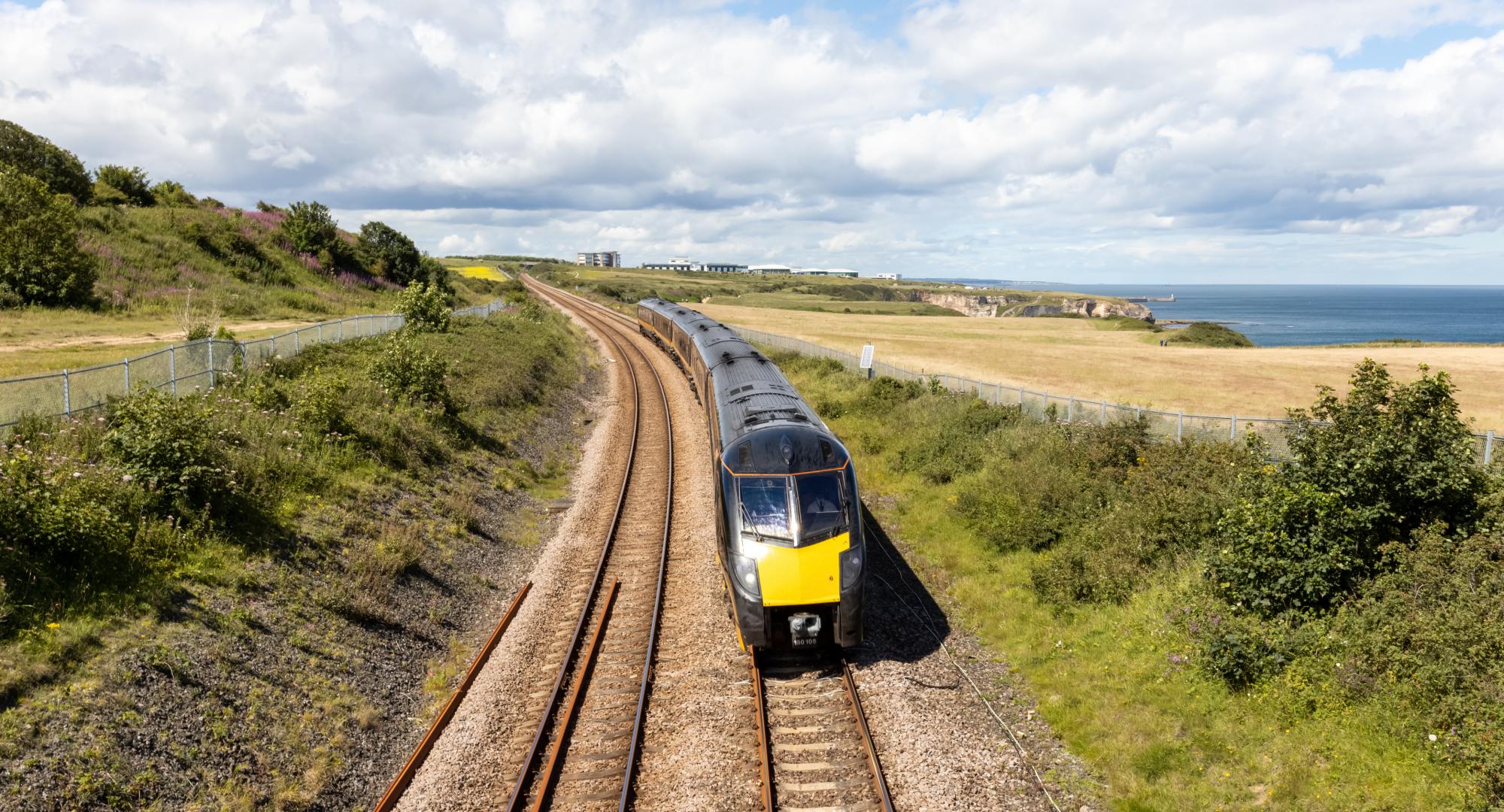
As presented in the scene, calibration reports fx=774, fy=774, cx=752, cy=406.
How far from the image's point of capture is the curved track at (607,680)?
9656mm

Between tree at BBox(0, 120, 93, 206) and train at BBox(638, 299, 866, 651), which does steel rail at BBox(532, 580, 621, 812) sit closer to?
train at BBox(638, 299, 866, 651)

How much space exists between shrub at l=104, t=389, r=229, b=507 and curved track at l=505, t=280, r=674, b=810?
6.90m

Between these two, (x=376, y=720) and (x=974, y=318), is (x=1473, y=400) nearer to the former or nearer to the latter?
(x=376, y=720)

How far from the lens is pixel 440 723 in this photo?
11.2 m

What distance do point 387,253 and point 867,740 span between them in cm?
6202

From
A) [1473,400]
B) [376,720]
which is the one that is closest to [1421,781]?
[376,720]

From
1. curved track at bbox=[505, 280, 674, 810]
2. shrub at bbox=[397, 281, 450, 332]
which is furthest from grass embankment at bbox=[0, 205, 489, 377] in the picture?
curved track at bbox=[505, 280, 674, 810]

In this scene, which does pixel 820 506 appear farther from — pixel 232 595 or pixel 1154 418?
pixel 1154 418

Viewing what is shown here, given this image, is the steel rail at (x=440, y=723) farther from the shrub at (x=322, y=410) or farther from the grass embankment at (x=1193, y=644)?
the grass embankment at (x=1193, y=644)

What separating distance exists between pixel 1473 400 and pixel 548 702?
1796 inches

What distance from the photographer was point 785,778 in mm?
9734

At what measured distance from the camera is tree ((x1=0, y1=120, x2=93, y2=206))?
43.8 metres

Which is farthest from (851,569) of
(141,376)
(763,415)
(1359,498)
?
(141,376)

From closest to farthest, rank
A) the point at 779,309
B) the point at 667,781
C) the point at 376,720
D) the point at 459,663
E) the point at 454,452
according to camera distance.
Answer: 1. the point at 667,781
2. the point at 376,720
3. the point at 459,663
4. the point at 454,452
5. the point at 779,309
